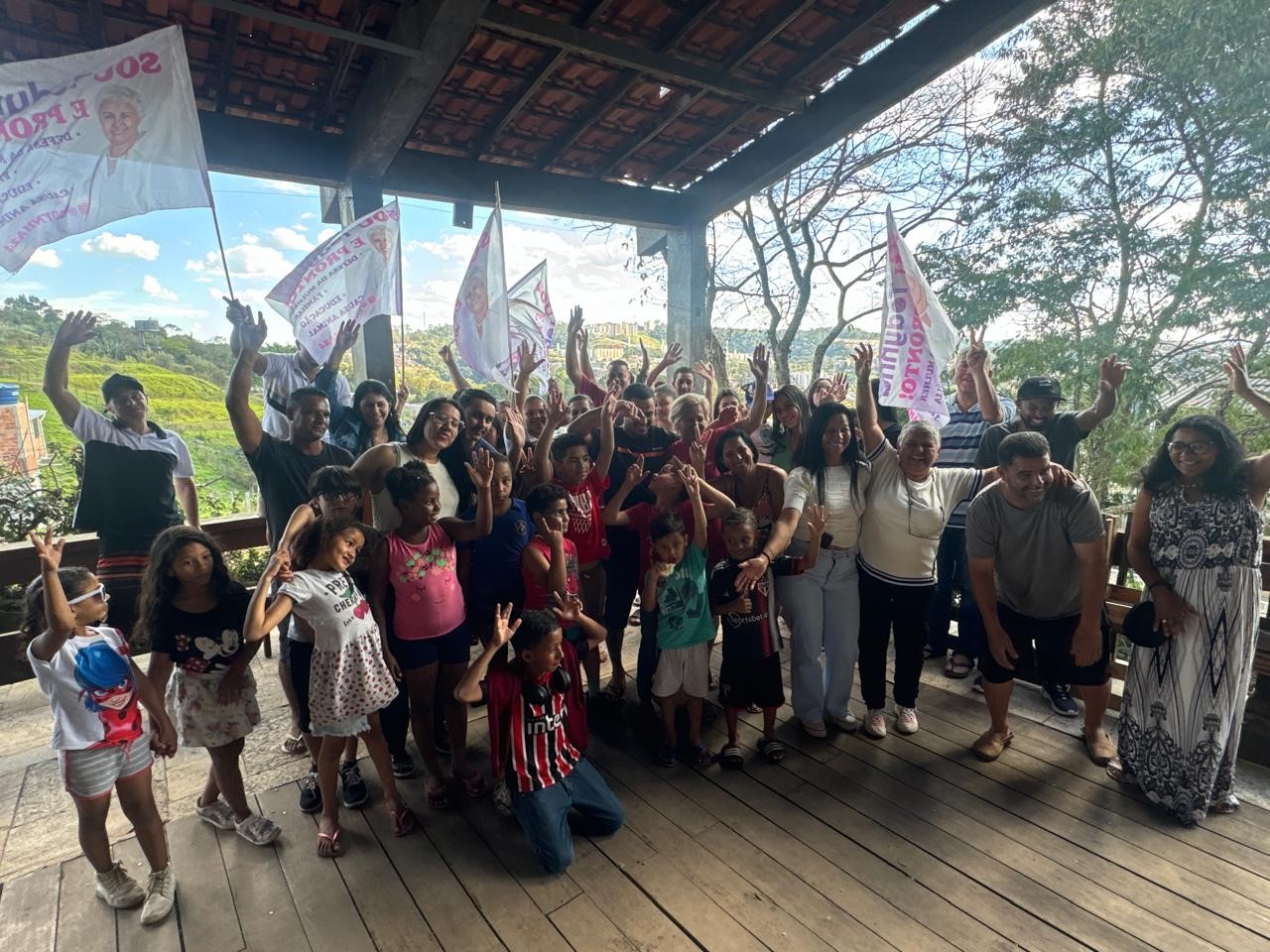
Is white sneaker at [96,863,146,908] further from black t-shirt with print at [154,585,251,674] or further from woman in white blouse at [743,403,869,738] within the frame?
woman in white blouse at [743,403,869,738]

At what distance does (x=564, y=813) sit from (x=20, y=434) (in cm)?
807

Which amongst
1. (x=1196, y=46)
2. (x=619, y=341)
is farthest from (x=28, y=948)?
(x=1196, y=46)


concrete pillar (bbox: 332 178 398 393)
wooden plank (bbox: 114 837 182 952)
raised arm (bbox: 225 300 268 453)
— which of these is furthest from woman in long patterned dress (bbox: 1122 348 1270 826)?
concrete pillar (bbox: 332 178 398 393)

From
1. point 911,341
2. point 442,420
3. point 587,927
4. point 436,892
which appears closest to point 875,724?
point 587,927

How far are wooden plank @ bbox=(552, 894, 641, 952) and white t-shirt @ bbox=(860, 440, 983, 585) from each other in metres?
1.89

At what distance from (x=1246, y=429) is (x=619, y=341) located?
285 inches

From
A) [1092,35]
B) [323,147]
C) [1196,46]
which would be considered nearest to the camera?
[323,147]

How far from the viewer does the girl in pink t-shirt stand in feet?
8.00

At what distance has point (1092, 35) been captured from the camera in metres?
5.83

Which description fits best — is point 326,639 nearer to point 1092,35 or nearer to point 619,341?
point 619,341

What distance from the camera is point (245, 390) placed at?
2684 mm

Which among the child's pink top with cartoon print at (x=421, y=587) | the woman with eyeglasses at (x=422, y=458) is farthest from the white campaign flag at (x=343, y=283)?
the child's pink top with cartoon print at (x=421, y=587)

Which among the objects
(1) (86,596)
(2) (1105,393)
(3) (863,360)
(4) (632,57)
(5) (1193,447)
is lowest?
(1) (86,596)

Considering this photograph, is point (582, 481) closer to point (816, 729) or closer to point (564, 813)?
point (564, 813)
